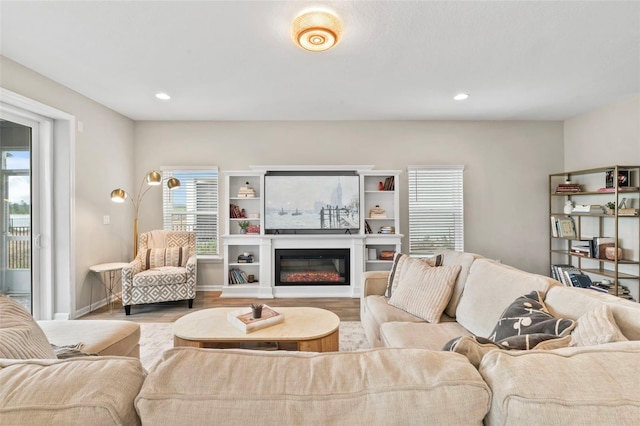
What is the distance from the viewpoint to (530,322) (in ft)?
4.52

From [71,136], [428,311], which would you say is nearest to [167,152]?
[71,136]

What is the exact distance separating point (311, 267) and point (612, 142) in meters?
4.44

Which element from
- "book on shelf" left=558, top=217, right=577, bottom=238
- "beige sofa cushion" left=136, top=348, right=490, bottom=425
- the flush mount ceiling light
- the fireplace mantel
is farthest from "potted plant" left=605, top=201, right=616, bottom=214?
"beige sofa cushion" left=136, top=348, right=490, bottom=425

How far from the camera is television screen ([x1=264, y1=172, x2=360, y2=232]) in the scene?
14.9 feet

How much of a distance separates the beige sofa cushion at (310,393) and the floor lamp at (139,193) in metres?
3.77

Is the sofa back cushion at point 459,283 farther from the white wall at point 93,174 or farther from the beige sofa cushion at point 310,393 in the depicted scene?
the white wall at point 93,174

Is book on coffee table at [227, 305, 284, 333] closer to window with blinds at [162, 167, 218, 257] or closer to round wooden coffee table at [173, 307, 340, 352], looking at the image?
round wooden coffee table at [173, 307, 340, 352]

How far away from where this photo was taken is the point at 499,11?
2.13 metres

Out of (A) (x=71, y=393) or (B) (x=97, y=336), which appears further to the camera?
(B) (x=97, y=336)

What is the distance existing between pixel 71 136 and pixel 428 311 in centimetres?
422

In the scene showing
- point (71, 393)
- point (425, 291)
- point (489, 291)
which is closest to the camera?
point (71, 393)

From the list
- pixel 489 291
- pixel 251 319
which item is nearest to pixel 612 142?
pixel 489 291

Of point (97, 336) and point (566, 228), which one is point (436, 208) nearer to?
point (566, 228)

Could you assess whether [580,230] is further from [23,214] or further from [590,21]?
[23,214]
